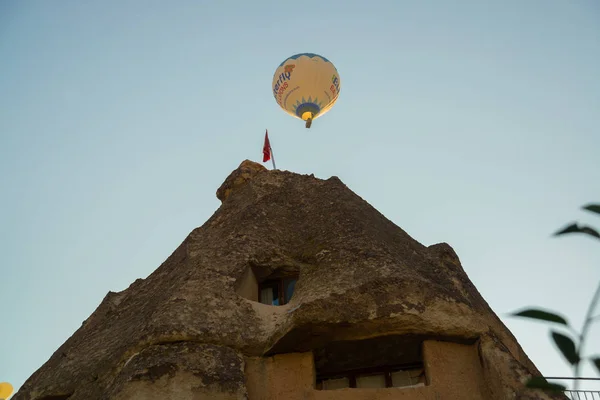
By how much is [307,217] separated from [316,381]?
294 centimetres

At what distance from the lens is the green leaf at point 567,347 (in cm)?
186

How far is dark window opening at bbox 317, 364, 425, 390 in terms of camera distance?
846 centimetres

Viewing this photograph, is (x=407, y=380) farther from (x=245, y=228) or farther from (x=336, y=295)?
(x=245, y=228)

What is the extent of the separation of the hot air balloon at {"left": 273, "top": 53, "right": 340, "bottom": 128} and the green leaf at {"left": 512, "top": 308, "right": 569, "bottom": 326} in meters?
13.8

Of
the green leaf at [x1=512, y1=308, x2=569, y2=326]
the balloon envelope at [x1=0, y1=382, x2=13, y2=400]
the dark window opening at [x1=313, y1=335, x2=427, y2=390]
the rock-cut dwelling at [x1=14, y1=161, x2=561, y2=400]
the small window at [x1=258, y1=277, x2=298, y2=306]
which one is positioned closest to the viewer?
the green leaf at [x1=512, y1=308, x2=569, y2=326]

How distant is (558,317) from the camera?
6.09 feet

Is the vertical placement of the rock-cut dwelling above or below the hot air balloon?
below

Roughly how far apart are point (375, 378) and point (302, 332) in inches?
49.6

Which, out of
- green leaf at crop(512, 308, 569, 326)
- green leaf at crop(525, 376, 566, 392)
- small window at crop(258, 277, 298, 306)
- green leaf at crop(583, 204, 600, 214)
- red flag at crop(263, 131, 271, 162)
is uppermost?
red flag at crop(263, 131, 271, 162)

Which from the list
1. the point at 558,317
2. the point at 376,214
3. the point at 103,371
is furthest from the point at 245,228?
the point at 558,317

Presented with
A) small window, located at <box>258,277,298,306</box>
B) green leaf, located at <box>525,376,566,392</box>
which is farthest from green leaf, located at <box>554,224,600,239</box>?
small window, located at <box>258,277,298,306</box>

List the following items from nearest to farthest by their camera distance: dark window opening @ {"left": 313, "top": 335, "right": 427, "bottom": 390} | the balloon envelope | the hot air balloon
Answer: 1. dark window opening @ {"left": 313, "top": 335, "right": 427, "bottom": 390}
2. the balloon envelope
3. the hot air balloon

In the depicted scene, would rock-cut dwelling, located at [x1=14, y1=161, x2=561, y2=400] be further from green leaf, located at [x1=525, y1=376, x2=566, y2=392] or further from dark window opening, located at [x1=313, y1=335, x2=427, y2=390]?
green leaf, located at [x1=525, y1=376, x2=566, y2=392]

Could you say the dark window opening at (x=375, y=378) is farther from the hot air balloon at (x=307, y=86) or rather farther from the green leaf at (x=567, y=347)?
the hot air balloon at (x=307, y=86)
